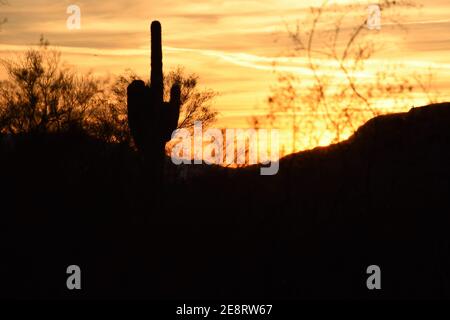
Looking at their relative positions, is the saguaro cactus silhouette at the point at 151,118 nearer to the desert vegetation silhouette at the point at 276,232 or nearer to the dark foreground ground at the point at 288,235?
the desert vegetation silhouette at the point at 276,232

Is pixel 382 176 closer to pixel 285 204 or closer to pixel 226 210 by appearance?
pixel 285 204

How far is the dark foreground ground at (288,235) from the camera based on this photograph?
276 inches

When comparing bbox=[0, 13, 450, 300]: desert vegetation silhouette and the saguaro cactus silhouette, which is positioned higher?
the saguaro cactus silhouette

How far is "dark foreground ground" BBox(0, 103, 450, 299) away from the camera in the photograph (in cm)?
702

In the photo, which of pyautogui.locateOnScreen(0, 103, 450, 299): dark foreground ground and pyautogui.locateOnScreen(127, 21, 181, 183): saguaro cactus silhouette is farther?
pyautogui.locateOnScreen(127, 21, 181, 183): saguaro cactus silhouette

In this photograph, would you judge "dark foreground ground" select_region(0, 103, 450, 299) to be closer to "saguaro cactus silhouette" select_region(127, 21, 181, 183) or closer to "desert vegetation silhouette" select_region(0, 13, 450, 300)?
"desert vegetation silhouette" select_region(0, 13, 450, 300)

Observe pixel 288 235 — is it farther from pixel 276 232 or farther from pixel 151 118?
pixel 151 118

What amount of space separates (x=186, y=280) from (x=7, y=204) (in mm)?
6270

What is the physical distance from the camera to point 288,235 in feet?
24.7

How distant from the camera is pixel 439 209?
759cm

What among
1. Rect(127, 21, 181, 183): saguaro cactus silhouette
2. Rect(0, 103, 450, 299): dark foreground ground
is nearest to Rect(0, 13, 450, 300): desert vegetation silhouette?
Rect(0, 103, 450, 299): dark foreground ground

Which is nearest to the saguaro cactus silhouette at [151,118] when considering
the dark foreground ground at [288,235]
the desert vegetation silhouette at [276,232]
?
the desert vegetation silhouette at [276,232]
